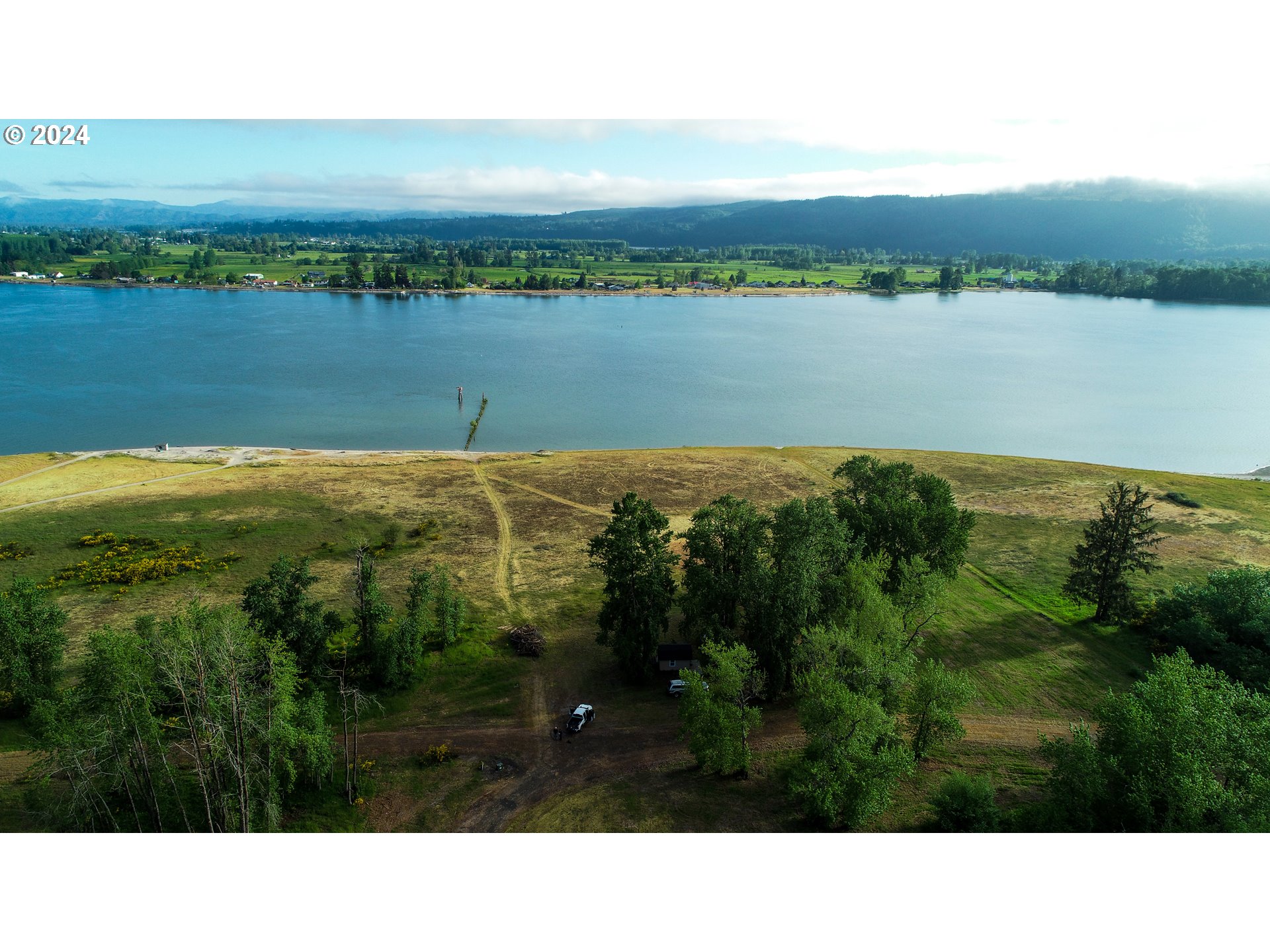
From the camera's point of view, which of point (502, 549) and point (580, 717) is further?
point (502, 549)

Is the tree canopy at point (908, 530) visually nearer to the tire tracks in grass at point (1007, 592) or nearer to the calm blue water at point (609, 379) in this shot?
the tire tracks in grass at point (1007, 592)

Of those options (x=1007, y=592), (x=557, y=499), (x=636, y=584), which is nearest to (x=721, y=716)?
(x=636, y=584)

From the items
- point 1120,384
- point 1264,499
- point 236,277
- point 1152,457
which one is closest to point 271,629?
point 1264,499

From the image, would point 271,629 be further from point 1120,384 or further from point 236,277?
point 236,277

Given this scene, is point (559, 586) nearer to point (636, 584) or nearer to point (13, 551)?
point (636, 584)

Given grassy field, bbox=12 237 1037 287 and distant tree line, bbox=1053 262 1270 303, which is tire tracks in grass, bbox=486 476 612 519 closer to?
grassy field, bbox=12 237 1037 287

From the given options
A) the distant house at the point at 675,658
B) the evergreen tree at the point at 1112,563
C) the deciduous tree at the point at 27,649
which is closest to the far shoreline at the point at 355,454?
the evergreen tree at the point at 1112,563

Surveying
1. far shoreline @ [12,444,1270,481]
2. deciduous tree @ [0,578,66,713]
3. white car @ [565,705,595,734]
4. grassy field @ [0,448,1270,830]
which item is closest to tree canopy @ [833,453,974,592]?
grassy field @ [0,448,1270,830]
